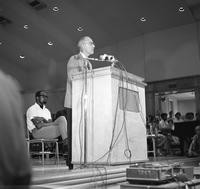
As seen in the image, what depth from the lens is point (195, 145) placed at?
612cm

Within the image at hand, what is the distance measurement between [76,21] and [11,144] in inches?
315

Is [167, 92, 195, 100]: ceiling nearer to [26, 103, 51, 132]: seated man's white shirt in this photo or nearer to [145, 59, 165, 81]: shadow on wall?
[145, 59, 165, 81]: shadow on wall

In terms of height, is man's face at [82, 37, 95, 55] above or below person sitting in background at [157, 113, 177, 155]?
above

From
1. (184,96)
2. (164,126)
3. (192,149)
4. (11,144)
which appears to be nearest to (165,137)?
(164,126)

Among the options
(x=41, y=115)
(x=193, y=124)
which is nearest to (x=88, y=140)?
(x=41, y=115)

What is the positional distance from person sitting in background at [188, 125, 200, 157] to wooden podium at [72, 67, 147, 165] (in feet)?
10.1

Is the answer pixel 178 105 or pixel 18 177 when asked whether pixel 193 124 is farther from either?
pixel 18 177

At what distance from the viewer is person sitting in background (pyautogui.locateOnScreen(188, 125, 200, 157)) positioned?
231 inches

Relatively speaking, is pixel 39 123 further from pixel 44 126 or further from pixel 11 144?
pixel 11 144

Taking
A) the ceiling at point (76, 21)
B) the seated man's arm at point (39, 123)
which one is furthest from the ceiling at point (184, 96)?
the seated man's arm at point (39, 123)

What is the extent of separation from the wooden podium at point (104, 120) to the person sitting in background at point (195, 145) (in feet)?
10.1

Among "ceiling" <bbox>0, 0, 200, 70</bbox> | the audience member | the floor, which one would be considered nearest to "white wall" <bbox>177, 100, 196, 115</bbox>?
"ceiling" <bbox>0, 0, 200, 70</bbox>

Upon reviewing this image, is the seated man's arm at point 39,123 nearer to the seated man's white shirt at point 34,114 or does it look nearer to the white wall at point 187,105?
the seated man's white shirt at point 34,114

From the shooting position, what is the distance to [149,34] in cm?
906
